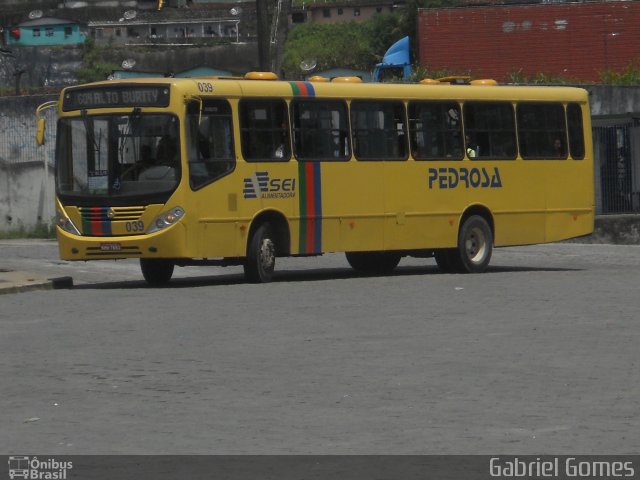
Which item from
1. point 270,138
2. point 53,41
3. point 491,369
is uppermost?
point 53,41

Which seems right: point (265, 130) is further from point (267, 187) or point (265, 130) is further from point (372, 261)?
point (372, 261)

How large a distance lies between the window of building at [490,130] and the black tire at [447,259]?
5.10 ft

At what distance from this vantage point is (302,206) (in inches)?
928

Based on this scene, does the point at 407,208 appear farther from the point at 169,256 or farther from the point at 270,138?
the point at 169,256

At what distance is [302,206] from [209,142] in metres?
1.92

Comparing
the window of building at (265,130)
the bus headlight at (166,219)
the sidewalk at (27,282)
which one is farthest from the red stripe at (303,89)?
the sidewalk at (27,282)

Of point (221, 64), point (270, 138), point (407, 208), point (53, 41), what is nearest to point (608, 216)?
point (407, 208)

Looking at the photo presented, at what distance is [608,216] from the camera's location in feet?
122

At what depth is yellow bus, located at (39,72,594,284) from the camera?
22094 millimetres

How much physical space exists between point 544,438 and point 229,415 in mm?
2146

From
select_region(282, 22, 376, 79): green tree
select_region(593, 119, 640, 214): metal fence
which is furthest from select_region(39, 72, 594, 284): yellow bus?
select_region(282, 22, 376, 79): green tree

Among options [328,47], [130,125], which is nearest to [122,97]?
[130,125]

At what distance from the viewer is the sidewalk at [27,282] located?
21.4 m
